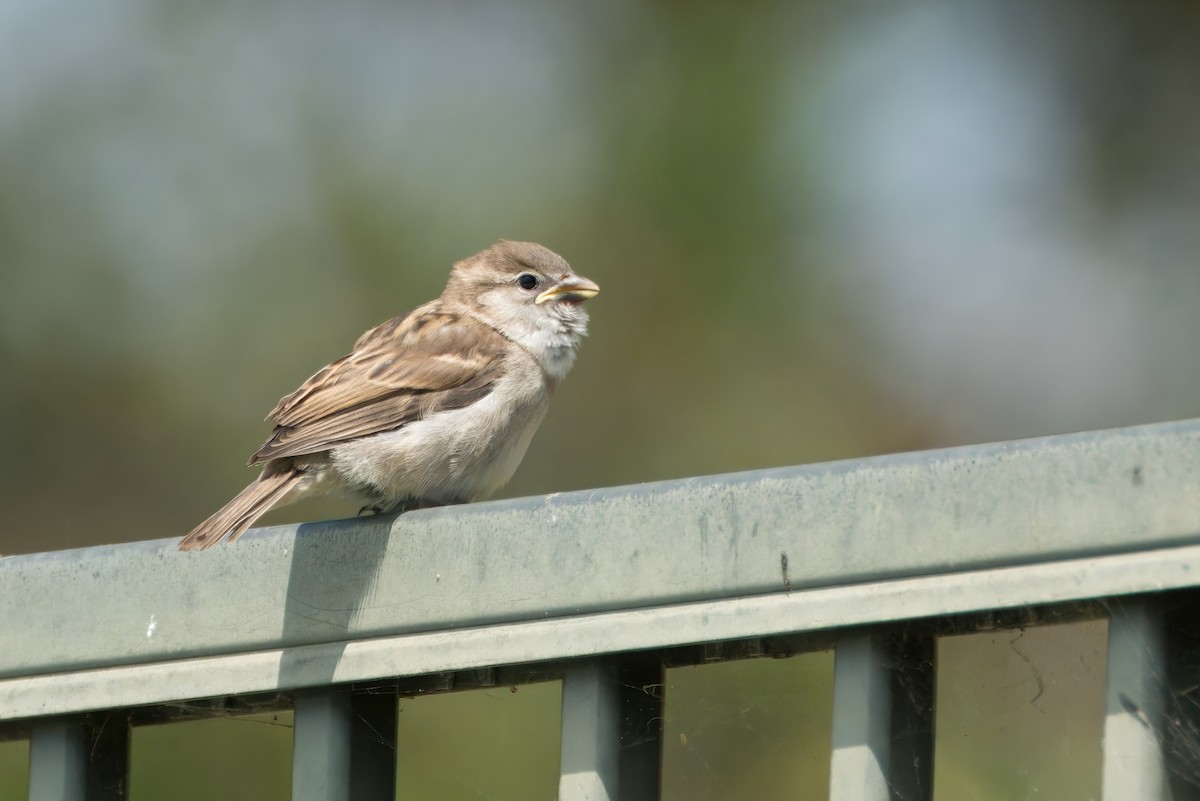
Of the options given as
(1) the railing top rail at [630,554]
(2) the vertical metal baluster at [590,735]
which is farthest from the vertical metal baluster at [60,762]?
(2) the vertical metal baluster at [590,735]

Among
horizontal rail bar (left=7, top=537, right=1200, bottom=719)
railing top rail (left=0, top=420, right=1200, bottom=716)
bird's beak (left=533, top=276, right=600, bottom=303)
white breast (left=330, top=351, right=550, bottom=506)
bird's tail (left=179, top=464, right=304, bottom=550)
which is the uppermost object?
bird's beak (left=533, top=276, right=600, bottom=303)

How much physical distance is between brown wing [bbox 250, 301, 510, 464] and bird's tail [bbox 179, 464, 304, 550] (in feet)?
0.28

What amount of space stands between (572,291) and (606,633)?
2836mm

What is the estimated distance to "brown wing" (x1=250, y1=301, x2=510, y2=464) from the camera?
3906 millimetres

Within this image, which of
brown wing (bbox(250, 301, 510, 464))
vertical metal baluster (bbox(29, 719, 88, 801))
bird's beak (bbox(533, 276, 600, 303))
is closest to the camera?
vertical metal baluster (bbox(29, 719, 88, 801))

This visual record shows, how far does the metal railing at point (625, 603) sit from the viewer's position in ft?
6.31

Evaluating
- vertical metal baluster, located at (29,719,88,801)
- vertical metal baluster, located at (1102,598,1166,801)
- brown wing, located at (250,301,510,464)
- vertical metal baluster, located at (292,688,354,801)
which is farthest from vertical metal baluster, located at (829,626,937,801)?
brown wing, located at (250,301,510,464)

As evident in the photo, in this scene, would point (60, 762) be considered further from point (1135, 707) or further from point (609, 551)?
point (1135, 707)

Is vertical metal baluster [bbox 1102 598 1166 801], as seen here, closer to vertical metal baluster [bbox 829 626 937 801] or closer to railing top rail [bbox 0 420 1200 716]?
railing top rail [bbox 0 420 1200 716]

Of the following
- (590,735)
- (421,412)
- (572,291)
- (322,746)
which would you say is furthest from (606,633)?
(572,291)

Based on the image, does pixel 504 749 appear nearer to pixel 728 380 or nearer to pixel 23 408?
pixel 728 380

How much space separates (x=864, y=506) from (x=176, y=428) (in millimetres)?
6551

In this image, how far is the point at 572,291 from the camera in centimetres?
493

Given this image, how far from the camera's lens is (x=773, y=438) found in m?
6.83
